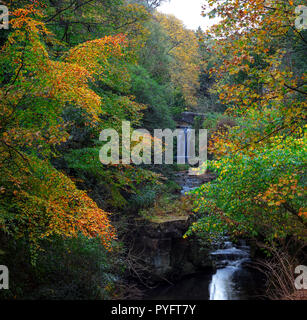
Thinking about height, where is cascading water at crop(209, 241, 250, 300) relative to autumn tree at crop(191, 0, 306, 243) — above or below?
below

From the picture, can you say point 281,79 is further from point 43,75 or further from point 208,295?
point 208,295

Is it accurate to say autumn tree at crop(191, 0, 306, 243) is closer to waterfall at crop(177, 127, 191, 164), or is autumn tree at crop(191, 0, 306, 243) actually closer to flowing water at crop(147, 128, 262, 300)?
flowing water at crop(147, 128, 262, 300)

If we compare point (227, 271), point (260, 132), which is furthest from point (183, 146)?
point (260, 132)

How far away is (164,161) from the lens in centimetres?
1712

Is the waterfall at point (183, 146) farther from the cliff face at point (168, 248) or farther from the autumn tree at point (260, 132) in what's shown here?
the autumn tree at point (260, 132)

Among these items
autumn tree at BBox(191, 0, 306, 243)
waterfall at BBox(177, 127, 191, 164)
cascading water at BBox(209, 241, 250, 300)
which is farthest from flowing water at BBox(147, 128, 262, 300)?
waterfall at BBox(177, 127, 191, 164)

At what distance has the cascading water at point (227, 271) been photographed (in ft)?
36.6

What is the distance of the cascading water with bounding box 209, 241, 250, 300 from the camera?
11.1m

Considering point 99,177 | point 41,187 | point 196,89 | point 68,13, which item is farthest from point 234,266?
point 196,89

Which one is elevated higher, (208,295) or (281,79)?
(281,79)

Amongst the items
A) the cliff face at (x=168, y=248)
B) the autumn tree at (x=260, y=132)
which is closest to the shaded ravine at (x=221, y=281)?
the cliff face at (x=168, y=248)

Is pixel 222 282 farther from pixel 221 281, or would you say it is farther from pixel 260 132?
pixel 260 132

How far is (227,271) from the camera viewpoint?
1326cm

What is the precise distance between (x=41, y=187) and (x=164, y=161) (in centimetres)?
1201
